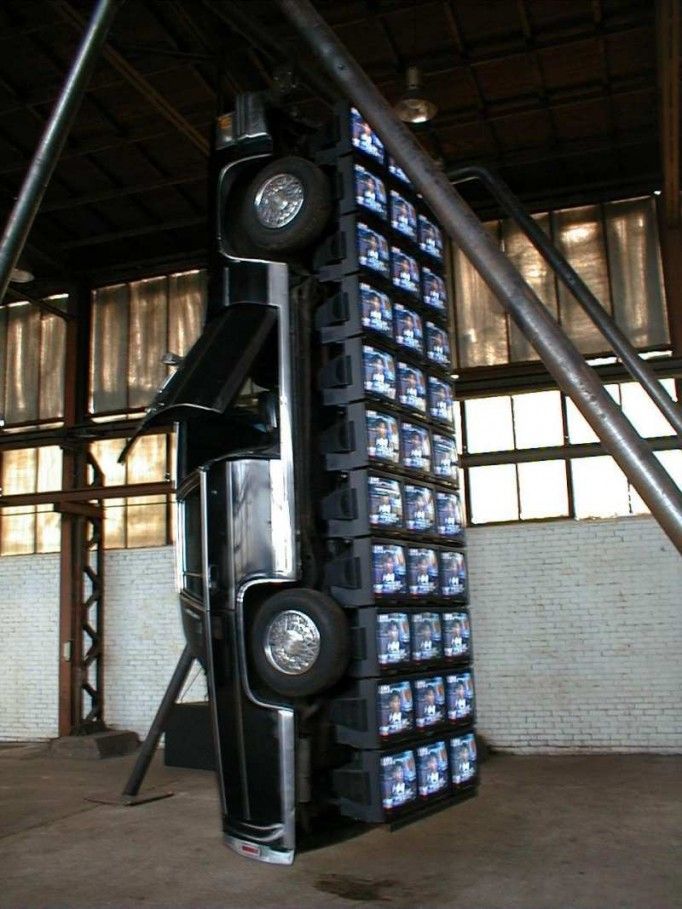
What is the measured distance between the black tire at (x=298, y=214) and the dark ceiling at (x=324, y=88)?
9.99 feet

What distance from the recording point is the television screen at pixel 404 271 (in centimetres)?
525

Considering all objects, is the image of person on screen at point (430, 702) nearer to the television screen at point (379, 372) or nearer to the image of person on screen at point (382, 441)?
the image of person on screen at point (382, 441)

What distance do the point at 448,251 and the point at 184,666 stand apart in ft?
25.5

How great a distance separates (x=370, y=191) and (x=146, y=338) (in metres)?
10.1

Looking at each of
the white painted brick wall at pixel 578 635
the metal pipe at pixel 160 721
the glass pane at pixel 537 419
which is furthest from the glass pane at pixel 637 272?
the metal pipe at pixel 160 721

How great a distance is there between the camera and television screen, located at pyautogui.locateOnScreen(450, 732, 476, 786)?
5.14 metres

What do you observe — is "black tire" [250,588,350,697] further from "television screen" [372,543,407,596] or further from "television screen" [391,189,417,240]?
"television screen" [391,189,417,240]

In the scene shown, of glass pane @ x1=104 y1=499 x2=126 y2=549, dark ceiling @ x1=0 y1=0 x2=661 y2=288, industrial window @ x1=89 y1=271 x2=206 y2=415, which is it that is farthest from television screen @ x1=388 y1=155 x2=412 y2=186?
glass pane @ x1=104 y1=499 x2=126 y2=549

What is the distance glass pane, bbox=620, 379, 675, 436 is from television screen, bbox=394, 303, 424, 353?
287 inches

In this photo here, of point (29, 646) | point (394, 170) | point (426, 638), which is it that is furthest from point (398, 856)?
point (29, 646)

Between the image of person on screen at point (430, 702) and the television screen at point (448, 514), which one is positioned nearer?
the image of person on screen at point (430, 702)

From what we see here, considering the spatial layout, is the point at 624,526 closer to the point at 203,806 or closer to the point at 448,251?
the point at 448,251

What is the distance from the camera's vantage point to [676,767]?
1034cm

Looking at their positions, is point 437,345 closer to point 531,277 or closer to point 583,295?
point 583,295
